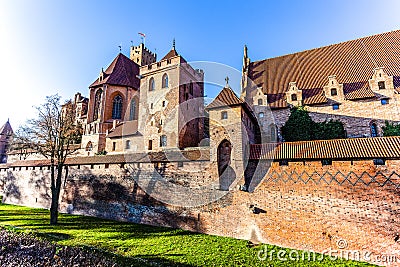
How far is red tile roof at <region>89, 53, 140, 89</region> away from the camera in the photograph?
2811cm

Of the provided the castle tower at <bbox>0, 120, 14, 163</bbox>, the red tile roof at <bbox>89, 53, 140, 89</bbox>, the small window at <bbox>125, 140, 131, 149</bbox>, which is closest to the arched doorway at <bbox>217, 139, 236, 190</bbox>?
the small window at <bbox>125, 140, 131, 149</bbox>

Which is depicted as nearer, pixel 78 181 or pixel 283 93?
pixel 78 181

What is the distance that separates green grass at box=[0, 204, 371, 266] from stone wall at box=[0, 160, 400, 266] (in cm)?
72

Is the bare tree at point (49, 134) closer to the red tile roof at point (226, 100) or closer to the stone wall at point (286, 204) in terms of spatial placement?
the stone wall at point (286, 204)

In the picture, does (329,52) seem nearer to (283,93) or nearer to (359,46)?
(359,46)

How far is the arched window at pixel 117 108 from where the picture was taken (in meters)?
28.0

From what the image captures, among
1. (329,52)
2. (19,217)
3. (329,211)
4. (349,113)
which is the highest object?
(329,52)

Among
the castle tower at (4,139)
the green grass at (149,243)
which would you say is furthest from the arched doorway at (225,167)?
the castle tower at (4,139)

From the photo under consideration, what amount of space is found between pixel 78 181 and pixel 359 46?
2654cm

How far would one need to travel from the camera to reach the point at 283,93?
20.6 m

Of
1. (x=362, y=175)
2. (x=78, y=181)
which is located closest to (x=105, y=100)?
(x=78, y=181)

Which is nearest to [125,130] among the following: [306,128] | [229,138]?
[229,138]

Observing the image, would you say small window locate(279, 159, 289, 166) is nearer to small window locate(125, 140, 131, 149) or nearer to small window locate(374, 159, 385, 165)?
small window locate(374, 159, 385, 165)

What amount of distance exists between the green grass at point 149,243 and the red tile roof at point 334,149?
4.22 meters
